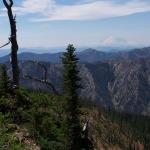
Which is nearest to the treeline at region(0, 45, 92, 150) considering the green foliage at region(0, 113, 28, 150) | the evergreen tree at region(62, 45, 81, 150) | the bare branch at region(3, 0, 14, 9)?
the evergreen tree at region(62, 45, 81, 150)

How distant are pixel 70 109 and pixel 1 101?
653 centimetres

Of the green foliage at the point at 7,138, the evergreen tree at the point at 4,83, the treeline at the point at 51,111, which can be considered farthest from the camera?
the evergreen tree at the point at 4,83

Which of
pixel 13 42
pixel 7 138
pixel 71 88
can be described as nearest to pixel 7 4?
pixel 13 42

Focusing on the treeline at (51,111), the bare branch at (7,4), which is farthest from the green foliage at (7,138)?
the bare branch at (7,4)

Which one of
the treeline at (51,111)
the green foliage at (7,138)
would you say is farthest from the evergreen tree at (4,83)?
the green foliage at (7,138)

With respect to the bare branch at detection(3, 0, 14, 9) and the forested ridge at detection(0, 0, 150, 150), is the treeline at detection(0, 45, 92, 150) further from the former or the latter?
the bare branch at detection(3, 0, 14, 9)

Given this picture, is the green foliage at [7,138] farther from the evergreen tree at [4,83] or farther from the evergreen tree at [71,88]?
the evergreen tree at [71,88]

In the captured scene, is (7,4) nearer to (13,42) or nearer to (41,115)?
(13,42)

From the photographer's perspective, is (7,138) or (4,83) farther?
(4,83)

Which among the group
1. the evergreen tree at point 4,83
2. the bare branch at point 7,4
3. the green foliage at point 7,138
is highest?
the bare branch at point 7,4

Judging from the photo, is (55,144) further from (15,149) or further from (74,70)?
(74,70)

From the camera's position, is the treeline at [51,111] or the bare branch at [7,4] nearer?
the treeline at [51,111]

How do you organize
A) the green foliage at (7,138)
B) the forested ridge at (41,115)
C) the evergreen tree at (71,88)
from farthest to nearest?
the evergreen tree at (71,88), the forested ridge at (41,115), the green foliage at (7,138)

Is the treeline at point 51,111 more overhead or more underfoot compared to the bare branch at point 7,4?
more underfoot
